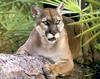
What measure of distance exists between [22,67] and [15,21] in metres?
1.50

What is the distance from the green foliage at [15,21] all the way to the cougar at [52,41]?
0.56 meters

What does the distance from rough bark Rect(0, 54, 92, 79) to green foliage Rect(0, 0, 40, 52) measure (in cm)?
92

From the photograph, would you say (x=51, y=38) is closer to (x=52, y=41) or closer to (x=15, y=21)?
(x=52, y=41)

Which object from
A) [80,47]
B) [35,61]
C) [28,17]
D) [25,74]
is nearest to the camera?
[25,74]

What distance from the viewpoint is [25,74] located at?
13.1 feet

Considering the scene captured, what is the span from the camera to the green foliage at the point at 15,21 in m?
5.34

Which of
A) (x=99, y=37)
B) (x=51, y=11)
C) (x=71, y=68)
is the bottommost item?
(x=71, y=68)

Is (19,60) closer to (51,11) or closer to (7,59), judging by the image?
(7,59)

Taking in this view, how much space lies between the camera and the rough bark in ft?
12.9

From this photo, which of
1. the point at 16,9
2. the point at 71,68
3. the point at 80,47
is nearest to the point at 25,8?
the point at 16,9

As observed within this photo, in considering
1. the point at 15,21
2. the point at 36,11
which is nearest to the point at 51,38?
the point at 36,11

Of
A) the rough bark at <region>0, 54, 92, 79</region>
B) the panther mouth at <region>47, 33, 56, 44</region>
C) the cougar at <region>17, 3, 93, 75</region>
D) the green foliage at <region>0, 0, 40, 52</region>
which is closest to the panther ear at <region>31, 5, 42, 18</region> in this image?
the cougar at <region>17, 3, 93, 75</region>

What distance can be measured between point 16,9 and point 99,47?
174cm

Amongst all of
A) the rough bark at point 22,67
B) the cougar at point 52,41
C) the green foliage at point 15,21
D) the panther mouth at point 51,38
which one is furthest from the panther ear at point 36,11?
the green foliage at point 15,21
